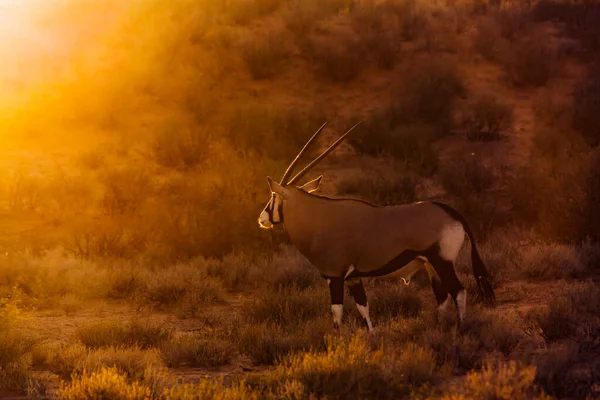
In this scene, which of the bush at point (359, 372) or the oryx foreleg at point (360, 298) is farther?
the oryx foreleg at point (360, 298)

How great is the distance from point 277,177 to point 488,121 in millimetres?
6411

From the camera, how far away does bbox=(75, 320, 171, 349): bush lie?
9648mm

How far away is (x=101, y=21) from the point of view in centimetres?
2825

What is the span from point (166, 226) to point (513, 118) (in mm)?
10248

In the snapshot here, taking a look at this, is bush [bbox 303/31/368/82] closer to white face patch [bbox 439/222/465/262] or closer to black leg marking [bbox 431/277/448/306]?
black leg marking [bbox 431/277/448/306]

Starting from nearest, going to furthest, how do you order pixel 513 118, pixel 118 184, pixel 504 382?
pixel 504 382
pixel 118 184
pixel 513 118

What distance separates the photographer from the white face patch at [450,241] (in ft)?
28.9

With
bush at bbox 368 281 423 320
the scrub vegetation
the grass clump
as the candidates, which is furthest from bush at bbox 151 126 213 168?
the grass clump

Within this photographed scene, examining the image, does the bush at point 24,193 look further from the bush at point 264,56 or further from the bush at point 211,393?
the bush at point 211,393

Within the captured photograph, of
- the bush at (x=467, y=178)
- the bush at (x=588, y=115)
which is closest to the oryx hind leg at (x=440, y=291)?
the bush at (x=467, y=178)

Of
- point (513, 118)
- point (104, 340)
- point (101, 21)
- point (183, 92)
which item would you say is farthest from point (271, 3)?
point (104, 340)

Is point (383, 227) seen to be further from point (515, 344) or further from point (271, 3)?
point (271, 3)

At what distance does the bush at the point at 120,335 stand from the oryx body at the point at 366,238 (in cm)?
185

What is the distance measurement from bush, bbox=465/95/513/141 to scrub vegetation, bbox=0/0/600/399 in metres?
0.06
